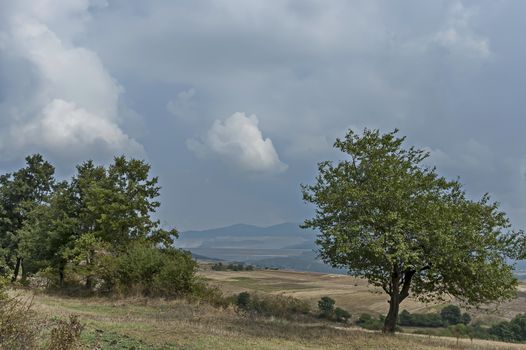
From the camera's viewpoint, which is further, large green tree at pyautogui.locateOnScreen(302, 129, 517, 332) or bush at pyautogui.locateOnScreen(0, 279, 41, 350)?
large green tree at pyautogui.locateOnScreen(302, 129, 517, 332)

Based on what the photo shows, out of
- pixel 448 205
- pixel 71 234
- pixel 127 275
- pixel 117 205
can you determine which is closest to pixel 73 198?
pixel 71 234

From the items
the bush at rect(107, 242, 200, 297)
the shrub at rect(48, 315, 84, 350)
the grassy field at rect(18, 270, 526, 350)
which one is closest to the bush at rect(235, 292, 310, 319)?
the bush at rect(107, 242, 200, 297)

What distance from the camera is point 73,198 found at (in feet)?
149

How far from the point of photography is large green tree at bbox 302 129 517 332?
73.3 ft

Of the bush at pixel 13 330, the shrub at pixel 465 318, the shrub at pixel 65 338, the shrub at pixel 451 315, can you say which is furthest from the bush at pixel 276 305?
the bush at pixel 13 330

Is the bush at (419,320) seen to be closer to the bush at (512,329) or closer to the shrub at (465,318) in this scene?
the shrub at (465,318)

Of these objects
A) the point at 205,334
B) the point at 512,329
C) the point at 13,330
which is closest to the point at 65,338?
the point at 13,330

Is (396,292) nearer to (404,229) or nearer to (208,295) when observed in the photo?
(404,229)

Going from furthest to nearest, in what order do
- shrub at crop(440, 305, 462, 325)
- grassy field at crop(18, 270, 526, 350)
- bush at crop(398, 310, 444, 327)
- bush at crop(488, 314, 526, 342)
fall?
1. shrub at crop(440, 305, 462, 325)
2. bush at crop(398, 310, 444, 327)
3. bush at crop(488, 314, 526, 342)
4. grassy field at crop(18, 270, 526, 350)

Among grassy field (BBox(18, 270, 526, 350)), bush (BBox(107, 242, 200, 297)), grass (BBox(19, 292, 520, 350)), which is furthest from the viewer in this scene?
bush (BBox(107, 242, 200, 297))

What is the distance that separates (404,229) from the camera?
75.5 ft

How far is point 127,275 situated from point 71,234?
9196 mm

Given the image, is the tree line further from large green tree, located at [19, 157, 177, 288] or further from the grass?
the grass

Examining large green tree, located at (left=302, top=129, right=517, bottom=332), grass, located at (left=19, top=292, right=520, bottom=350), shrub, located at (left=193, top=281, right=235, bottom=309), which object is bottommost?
Answer: grass, located at (left=19, top=292, right=520, bottom=350)
